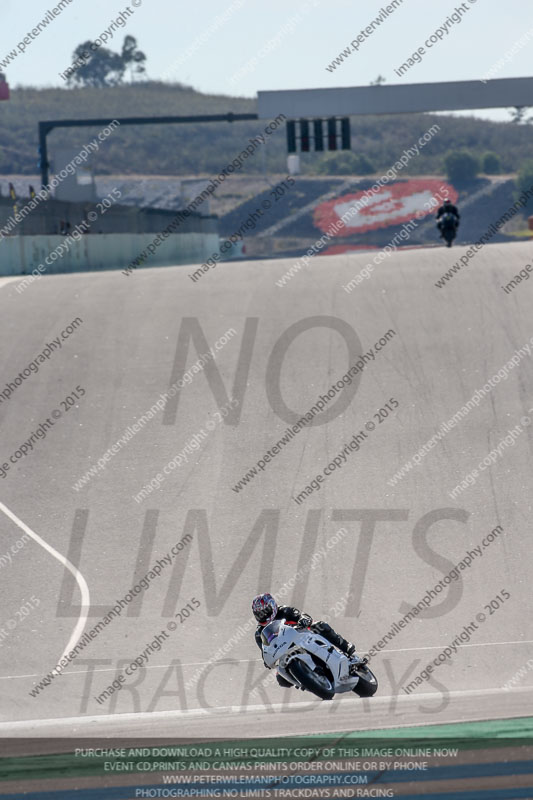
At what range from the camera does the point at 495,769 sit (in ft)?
20.2

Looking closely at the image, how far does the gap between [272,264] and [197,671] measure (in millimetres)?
16818

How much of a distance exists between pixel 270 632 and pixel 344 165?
103 metres

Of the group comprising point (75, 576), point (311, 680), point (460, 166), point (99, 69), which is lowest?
point (75, 576)

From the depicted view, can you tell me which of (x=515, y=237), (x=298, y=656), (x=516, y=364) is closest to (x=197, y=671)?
(x=298, y=656)

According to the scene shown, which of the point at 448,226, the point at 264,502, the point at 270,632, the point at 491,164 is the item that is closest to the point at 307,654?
the point at 270,632

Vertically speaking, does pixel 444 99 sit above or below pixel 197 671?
above

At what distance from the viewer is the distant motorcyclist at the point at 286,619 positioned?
8469 millimetres

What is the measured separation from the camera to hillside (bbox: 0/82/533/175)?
12394cm

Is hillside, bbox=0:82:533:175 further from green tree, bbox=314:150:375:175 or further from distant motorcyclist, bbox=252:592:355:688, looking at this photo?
distant motorcyclist, bbox=252:592:355:688

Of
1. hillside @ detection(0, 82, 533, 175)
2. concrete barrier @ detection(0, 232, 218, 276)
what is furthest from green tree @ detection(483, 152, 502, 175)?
concrete barrier @ detection(0, 232, 218, 276)

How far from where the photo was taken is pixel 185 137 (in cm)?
13750

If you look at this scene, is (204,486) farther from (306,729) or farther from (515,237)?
(515,237)

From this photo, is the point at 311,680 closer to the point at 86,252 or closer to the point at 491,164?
the point at 86,252

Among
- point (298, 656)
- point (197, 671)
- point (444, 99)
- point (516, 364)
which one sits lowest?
point (197, 671)
